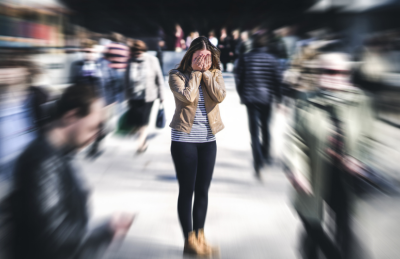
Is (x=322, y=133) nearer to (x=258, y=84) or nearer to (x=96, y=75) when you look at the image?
(x=258, y=84)

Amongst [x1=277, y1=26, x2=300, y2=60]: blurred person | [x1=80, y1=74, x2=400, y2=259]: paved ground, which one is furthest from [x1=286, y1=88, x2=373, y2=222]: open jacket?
[x1=277, y1=26, x2=300, y2=60]: blurred person

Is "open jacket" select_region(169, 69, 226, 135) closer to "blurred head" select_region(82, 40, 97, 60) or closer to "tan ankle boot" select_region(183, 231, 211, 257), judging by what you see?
"tan ankle boot" select_region(183, 231, 211, 257)

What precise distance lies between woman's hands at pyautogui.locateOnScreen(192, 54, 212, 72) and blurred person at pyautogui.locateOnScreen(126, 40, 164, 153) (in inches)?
101

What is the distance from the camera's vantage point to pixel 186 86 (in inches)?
85.7

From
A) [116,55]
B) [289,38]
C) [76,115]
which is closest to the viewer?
[76,115]

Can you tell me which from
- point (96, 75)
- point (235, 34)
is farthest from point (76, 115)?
point (235, 34)

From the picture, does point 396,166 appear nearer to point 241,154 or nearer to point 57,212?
point 241,154

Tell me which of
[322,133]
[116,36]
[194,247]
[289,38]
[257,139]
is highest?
[116,36]

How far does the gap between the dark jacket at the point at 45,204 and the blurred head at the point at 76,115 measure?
0.45 ft

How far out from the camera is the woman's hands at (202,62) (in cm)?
224

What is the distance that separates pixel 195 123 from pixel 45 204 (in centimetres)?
103

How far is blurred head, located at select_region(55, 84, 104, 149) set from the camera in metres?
1.95

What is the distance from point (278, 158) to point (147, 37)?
6.18 meters

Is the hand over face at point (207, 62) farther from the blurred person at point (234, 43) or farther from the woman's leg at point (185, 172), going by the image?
the blurred person at point (234, 43)
